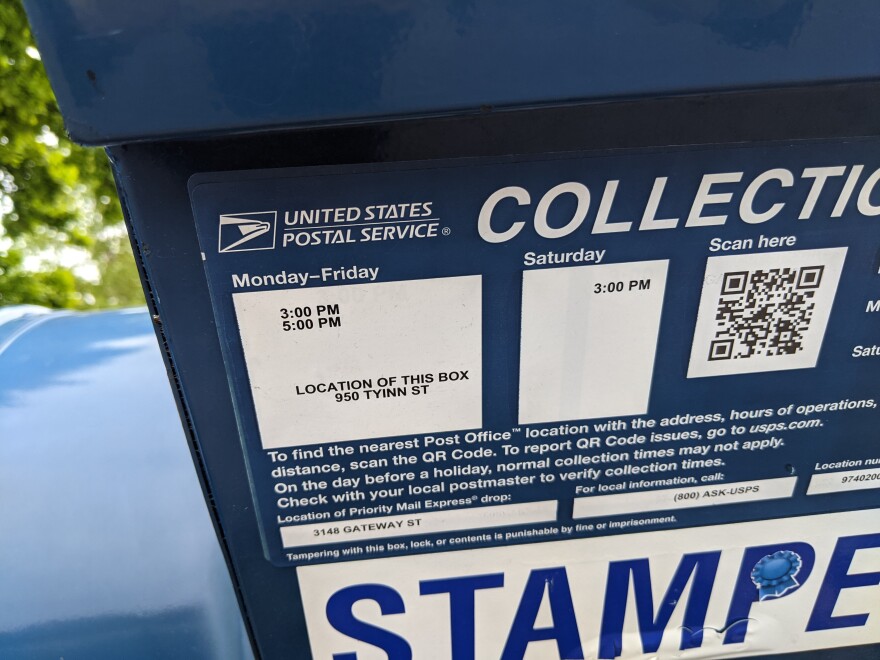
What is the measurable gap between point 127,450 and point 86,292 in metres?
8.91

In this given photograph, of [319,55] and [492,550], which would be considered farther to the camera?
[492,550]

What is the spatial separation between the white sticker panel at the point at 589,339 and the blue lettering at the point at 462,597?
10.0 inches

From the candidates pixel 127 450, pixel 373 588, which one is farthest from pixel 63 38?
pixel 127 450

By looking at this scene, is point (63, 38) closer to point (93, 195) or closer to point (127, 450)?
point (127, 450)

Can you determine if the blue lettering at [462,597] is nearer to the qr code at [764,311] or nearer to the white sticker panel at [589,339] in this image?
the white sticker panel at [589,339]

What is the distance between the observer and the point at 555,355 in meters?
0.68

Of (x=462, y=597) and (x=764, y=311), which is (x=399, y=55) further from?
(x=462, y=597)

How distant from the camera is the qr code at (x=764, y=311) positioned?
0.65 m

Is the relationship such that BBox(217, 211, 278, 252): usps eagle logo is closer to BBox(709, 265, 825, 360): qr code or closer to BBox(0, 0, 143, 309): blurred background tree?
BBox(709, 265, 825, 360): qr code

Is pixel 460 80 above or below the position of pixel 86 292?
above

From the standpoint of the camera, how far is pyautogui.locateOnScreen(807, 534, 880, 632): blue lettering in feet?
2.86

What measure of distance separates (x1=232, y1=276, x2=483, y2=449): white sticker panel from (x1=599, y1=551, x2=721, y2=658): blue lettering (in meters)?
0.33

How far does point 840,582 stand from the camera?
0.90 metres

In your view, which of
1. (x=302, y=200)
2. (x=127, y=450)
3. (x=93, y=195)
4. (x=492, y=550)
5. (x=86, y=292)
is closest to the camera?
(x=302, y=200)
